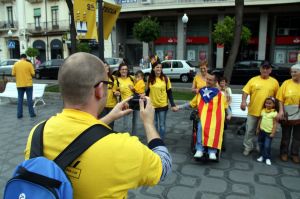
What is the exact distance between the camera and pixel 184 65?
19984 millimetres

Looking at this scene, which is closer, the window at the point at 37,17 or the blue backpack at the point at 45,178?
the blue backpack at the point at 45,178

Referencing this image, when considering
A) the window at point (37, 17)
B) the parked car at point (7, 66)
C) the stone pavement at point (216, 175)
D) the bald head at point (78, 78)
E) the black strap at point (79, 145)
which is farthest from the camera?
the window at point (37, 17)

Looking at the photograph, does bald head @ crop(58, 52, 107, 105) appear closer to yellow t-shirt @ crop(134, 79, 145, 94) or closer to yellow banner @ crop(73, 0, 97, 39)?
yellow t-shirt @ crop(134, 79, 145, 94)

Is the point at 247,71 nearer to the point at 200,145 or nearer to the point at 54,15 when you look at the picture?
the point at 200,145

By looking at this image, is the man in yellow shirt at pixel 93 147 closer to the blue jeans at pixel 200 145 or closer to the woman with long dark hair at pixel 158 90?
the blue jeans at pixel 200 145

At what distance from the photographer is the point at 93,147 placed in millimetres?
1360

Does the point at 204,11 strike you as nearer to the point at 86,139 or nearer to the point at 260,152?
the point at 260,152

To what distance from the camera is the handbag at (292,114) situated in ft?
16.7

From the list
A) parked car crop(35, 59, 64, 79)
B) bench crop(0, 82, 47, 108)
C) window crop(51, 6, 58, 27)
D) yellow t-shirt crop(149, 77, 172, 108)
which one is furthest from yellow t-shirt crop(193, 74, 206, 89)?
window crop(51, 6, 58, 27)

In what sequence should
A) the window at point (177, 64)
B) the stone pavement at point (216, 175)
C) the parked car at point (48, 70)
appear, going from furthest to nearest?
the parked car at point (48, 70)
the window at point (177, 64)
the stone pavement at point (216, 175)

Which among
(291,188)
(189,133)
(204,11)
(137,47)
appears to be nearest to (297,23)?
(204,11)

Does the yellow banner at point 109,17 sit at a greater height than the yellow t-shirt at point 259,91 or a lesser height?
greater

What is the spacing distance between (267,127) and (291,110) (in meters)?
0.47

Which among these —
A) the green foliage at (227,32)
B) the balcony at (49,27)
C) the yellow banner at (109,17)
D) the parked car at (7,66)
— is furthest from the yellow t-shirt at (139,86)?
the balcony at (49,27)
